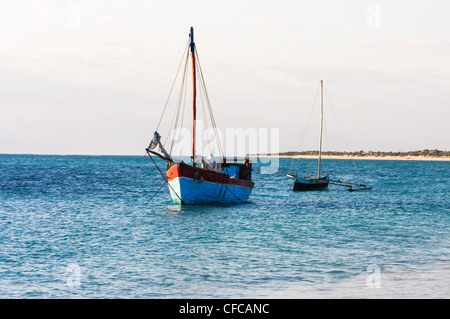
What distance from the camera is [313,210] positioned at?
135ft

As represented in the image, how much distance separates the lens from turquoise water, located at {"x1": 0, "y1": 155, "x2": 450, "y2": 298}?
16.0 meters

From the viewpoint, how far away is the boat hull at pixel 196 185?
38406 millimetres

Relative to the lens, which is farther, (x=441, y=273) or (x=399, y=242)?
(x=399, y=242)

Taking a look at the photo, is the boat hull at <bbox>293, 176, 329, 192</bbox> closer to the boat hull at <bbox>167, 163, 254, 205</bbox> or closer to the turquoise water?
the turquoise water

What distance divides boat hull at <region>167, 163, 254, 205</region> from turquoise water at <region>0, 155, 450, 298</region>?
0.95 metres

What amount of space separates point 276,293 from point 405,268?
233 inches

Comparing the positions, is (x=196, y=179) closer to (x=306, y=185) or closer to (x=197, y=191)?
(x=197, y=191)

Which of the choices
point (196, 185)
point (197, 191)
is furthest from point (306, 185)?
point (196, 185)

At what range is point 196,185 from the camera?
39375 mm

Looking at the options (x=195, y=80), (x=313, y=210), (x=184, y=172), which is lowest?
(x=313, y=210)

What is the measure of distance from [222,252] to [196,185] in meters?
17.3
